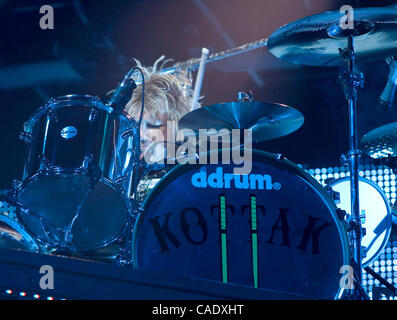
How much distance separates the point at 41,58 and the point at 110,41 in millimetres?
561

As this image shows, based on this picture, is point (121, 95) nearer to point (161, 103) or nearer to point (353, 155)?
point (353, 155)

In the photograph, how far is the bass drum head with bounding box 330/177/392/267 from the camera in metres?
3.28

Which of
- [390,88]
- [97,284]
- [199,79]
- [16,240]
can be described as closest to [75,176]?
[16,240]

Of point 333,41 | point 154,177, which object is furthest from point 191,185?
point 333,41

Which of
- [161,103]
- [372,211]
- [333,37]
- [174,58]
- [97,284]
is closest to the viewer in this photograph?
[97,284]

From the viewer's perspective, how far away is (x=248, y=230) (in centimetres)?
241

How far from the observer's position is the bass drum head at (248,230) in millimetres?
2369

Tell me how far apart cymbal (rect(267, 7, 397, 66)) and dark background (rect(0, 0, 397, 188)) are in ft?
4.24

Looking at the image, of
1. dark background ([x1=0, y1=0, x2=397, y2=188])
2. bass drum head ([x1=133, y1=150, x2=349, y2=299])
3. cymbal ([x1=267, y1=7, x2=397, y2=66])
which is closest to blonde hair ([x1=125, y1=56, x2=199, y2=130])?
dark background ([x1=0, y1=0, x2=397, y2=188])

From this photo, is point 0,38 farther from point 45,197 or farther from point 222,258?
point 222,258

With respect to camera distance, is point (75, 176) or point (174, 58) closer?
point (75, 176)

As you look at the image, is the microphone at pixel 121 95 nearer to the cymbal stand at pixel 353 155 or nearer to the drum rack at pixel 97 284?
the cymbal stand at pixel 353 155

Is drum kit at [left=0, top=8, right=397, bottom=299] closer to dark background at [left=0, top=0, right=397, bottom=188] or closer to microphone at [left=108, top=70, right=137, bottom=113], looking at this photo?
microphone at [left=108, top=70, right=137, bottom=113]

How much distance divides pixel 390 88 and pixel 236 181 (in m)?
1.82
